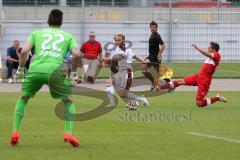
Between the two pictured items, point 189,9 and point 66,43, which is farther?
point 189,9

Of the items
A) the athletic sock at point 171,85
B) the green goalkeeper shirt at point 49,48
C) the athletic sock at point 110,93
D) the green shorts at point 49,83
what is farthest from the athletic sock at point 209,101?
the green goalkeeper shirt at point 49,48

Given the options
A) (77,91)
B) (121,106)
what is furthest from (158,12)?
(121,106)

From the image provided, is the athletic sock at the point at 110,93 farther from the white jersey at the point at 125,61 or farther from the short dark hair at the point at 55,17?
the short dark hair at the point at 55,17

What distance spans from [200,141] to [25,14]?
90.8ft

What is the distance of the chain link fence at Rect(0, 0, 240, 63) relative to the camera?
1537 inches

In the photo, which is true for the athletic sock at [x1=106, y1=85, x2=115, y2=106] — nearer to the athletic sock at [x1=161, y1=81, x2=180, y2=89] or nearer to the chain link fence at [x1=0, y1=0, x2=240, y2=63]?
the athletic sock at [x1=161, y1=81, x2=180, y2=89]

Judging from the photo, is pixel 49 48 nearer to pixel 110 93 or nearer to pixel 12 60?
pixel 110 93

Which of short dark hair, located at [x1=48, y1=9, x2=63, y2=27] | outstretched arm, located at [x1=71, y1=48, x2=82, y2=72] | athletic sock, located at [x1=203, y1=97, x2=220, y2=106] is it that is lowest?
athletic sock, located at [x1=203, y1=97, x2=220, y2=106]

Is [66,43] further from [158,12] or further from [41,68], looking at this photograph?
[158,12]

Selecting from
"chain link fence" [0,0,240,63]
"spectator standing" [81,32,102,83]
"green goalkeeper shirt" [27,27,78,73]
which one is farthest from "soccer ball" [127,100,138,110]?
"chain link fence" [0,0,240,63]

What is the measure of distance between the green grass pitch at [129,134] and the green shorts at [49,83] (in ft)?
2.58

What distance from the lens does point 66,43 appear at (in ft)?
38.5

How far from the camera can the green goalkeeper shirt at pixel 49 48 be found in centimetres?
1163

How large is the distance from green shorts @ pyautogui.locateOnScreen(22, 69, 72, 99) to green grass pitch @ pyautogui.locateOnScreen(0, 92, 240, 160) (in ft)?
2.58
